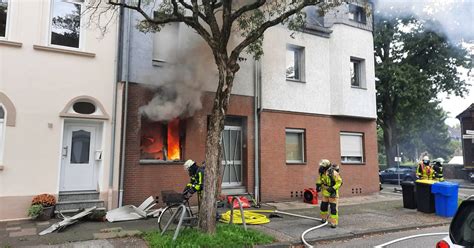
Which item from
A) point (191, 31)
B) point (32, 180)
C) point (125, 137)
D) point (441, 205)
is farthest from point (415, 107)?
point (32, 180)

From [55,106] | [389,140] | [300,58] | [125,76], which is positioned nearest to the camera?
[55,106]

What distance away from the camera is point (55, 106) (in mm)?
9375

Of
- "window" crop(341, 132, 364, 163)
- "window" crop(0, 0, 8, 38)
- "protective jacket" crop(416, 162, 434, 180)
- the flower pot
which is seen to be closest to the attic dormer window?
"window" crop(0, 0, 8, 38)

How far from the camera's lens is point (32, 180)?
8.95 meters

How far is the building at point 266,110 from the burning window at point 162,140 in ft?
0.10

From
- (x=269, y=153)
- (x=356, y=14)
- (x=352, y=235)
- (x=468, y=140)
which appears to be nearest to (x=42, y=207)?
(x=269, y=153)

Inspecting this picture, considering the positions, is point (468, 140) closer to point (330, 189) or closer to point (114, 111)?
point (330, 189)

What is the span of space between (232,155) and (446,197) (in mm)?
6674

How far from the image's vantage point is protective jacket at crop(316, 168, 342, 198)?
27.8 ft

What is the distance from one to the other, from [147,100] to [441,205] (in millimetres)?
9234

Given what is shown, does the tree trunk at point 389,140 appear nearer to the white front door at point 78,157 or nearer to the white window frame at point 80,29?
the white front door at point 78,157

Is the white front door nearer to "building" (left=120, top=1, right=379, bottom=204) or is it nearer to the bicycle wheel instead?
"building" (left=120, top=1, right=379, bottom=204)

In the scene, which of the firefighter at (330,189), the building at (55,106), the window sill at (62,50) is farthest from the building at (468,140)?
the window sill at (62,50)

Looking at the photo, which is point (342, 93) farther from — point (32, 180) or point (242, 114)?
point (32, 180)
